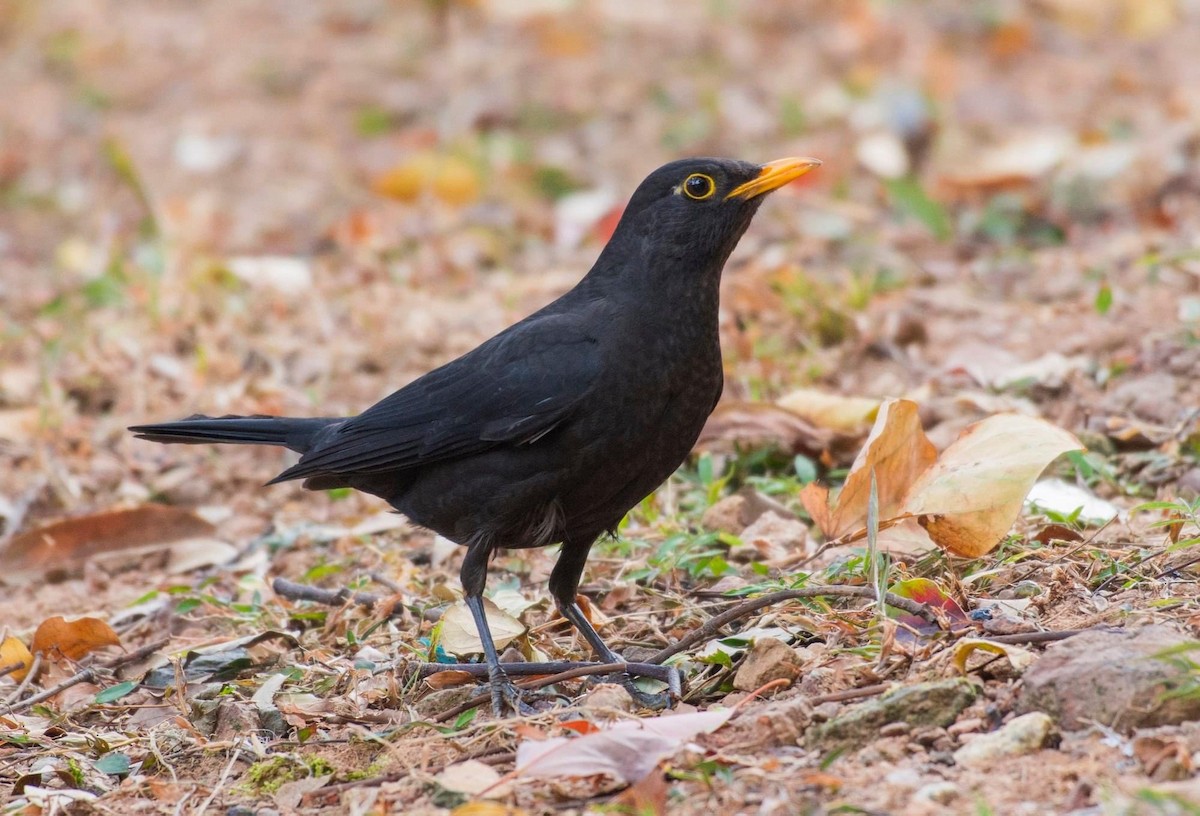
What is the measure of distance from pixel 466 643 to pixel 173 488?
90.1 inches

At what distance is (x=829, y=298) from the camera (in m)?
6.29

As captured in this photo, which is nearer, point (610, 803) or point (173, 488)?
point (610, 803)

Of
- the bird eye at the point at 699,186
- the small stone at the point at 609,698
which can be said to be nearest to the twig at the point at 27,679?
the small stone at the point at 609,698

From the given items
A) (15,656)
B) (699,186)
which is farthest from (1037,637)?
(15,656)

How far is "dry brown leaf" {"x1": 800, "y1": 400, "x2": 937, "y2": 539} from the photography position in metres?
4.05

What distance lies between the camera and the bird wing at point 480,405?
406 cm

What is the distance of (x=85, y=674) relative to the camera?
167 inches

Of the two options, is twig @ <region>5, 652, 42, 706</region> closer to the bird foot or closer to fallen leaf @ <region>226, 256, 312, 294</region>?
the bird foot

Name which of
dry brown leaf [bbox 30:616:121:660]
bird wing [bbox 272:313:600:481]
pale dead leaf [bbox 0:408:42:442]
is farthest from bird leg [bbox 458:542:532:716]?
pale dead leaf [bbox 0:408:42:442]

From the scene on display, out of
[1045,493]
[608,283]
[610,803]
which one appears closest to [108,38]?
[608,283]

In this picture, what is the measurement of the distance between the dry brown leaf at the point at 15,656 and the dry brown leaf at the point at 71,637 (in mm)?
43

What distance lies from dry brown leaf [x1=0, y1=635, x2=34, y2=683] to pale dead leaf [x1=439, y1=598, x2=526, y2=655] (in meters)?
1.31

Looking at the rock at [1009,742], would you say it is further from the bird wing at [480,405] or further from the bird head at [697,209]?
the bird head at [697,209]

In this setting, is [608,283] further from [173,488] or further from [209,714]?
[173,488]
